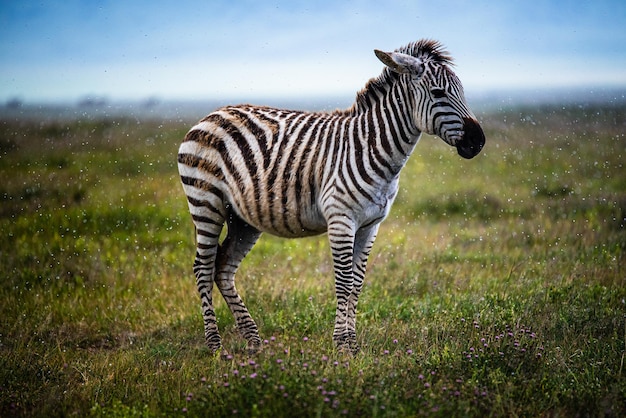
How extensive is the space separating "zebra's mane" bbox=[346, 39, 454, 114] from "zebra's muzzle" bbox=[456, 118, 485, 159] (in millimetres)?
701

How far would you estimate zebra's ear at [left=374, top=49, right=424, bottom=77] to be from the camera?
18.9ft

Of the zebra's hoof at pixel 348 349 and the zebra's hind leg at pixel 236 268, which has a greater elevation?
the zebra's hind leg at pixel 236 268

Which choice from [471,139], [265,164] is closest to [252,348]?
[265,164]

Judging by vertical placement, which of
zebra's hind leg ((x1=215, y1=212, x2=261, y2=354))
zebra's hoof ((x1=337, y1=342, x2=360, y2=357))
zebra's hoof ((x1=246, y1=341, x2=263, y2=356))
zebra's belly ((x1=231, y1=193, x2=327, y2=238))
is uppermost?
zebra's belly ((x1=231, y1=193, x2=327, y2=238))

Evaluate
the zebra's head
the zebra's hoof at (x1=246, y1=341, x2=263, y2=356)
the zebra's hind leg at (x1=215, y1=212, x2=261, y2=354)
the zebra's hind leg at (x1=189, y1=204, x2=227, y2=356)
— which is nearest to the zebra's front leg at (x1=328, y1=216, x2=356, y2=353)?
the zebra's hoof at (x1=246, y1=341, x2=263, y2=356)

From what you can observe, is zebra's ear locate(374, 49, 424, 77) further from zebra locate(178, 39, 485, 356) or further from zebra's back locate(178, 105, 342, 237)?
zebra's back locate(178, 105, 342, 237)

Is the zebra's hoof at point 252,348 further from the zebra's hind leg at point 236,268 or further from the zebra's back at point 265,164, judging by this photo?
the zebra's back at point 265,164

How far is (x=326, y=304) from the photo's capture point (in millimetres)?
7539

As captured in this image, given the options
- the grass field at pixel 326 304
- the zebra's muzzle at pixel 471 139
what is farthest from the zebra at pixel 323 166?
A: the grass field at pixel 326 304

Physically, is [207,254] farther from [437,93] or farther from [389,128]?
[437,93]

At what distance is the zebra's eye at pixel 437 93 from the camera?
570cm

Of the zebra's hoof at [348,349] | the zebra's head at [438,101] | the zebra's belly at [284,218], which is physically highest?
the zebra's head at [438,101]

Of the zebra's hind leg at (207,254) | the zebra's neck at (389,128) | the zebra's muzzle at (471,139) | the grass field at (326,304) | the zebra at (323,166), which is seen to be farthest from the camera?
the zebra's hind leg at (207,254)

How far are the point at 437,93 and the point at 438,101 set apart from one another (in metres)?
0.07
